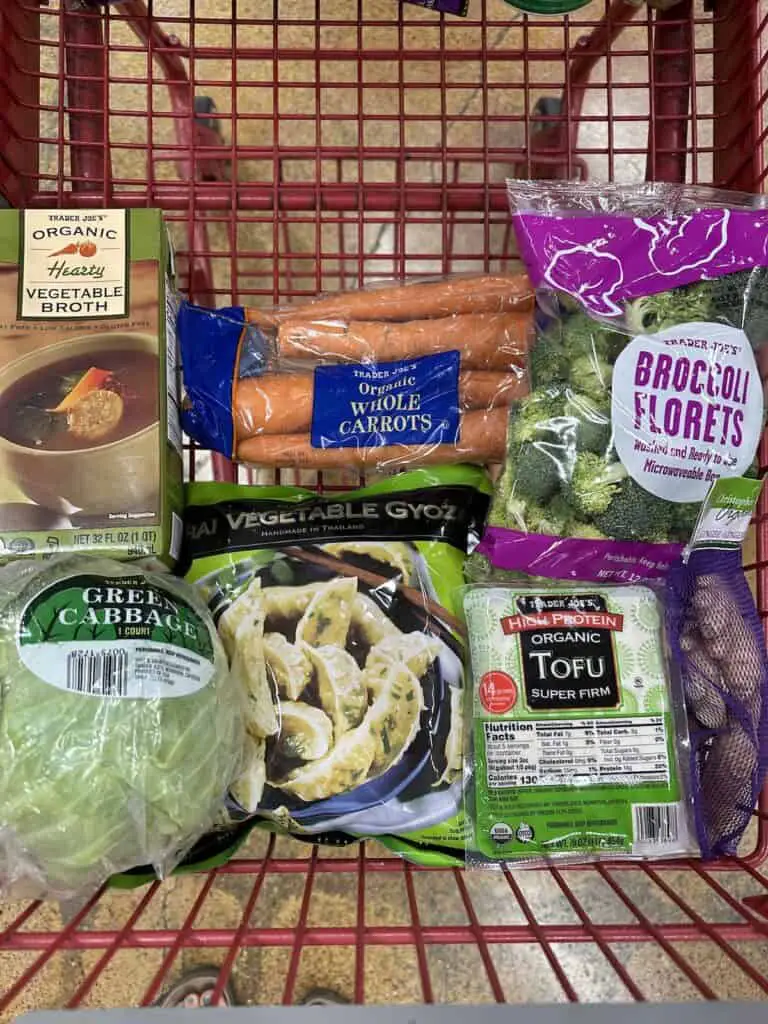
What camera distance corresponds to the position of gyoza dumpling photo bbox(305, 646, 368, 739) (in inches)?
36.2

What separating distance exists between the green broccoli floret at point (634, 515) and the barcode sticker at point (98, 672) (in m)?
0.49

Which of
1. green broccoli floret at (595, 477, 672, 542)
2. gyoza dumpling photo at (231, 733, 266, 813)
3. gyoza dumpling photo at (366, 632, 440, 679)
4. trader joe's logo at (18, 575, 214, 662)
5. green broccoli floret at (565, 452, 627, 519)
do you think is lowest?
gyoza dumpling photo at (231, 733, 266, 813)

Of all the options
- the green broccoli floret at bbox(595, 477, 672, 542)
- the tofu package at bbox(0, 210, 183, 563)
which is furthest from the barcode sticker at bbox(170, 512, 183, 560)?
the green broccoli floret at bbox(595, 477, 672, 542)

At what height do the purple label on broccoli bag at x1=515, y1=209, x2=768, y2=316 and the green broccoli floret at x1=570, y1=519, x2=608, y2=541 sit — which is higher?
the purple label on broccoli bag at x1=515, y1=209, x2=768, y2=316

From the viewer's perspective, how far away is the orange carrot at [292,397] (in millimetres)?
995

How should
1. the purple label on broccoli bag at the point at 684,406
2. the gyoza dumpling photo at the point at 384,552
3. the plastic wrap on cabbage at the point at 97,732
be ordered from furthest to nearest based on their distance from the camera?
1. the gyoza dumpling photo at the point at 384,552
2. the purple label on broccoli bag at the point at 684,406
3. the plastic wrap on cabbage at the point at 97,732

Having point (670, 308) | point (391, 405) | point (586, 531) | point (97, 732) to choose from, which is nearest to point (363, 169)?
point (391, 405)

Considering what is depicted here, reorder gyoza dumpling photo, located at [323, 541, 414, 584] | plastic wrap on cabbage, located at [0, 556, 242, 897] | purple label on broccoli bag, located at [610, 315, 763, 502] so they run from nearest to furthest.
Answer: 1. plastic wrap on cabbage, located at [0, 556, 242, 897]
2. purple label on broccoli bag, located at [610, 315, 763, 502]
3. gyoza dumpling photo, located at [323, 541, 414, 584]

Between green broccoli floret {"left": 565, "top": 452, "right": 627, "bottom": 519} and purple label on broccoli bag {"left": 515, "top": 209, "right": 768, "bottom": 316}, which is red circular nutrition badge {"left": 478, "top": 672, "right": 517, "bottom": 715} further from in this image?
purple label on broccoli bag {"left": 515, "top": 209, "right": 768, "bottom": 316}

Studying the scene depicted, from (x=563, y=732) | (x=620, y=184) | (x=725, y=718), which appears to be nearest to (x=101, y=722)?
(x=563, y=732)

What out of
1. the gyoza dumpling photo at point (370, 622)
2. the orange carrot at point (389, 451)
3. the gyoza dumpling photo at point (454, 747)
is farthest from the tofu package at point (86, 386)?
the gyoza dumpling photo at point (454, 747)

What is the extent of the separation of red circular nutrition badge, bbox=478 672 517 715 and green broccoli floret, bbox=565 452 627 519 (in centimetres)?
20

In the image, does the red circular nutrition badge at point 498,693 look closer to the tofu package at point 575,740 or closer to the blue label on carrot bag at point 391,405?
the tofu package at point 575,740

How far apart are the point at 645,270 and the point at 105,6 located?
705 mm
